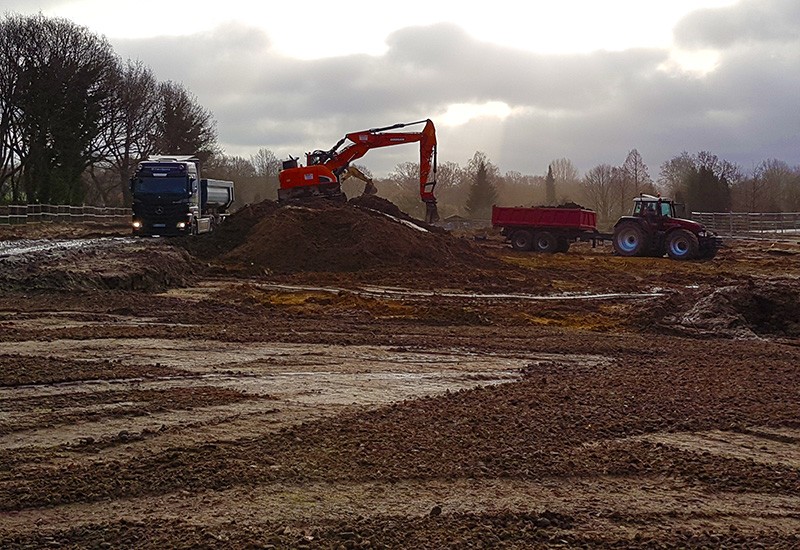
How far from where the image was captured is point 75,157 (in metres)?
50.7

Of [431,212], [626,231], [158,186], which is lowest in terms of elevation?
[626,231]

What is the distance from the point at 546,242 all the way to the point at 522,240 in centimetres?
113

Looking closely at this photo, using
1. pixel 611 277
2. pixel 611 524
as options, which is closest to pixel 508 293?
pixel 611 277

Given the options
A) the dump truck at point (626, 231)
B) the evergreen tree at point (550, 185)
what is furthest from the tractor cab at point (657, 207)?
the evergreen tree at point (550, 185)

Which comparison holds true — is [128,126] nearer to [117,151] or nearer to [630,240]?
[117,151]

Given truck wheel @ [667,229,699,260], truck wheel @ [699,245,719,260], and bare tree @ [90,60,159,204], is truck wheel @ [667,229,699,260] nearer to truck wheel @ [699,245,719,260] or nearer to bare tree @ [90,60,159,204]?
truck wheel @ [699,245,719,260]

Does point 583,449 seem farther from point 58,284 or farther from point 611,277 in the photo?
point 611,277

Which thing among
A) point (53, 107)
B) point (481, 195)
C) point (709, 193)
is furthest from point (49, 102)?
point (709, 193)

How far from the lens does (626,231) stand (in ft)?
109

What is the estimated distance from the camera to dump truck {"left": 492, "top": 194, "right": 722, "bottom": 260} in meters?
31.8

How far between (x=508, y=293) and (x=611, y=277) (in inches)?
207

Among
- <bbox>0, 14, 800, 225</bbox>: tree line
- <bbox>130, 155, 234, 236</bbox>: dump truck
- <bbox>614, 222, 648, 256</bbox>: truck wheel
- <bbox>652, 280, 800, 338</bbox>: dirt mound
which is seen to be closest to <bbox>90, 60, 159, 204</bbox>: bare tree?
<bbox>0, 14, 800, 225</bbox>: tree line

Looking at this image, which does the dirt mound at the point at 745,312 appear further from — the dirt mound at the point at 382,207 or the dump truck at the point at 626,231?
the dump truck at the point at 626,231

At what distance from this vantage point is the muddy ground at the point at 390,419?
5.00m
